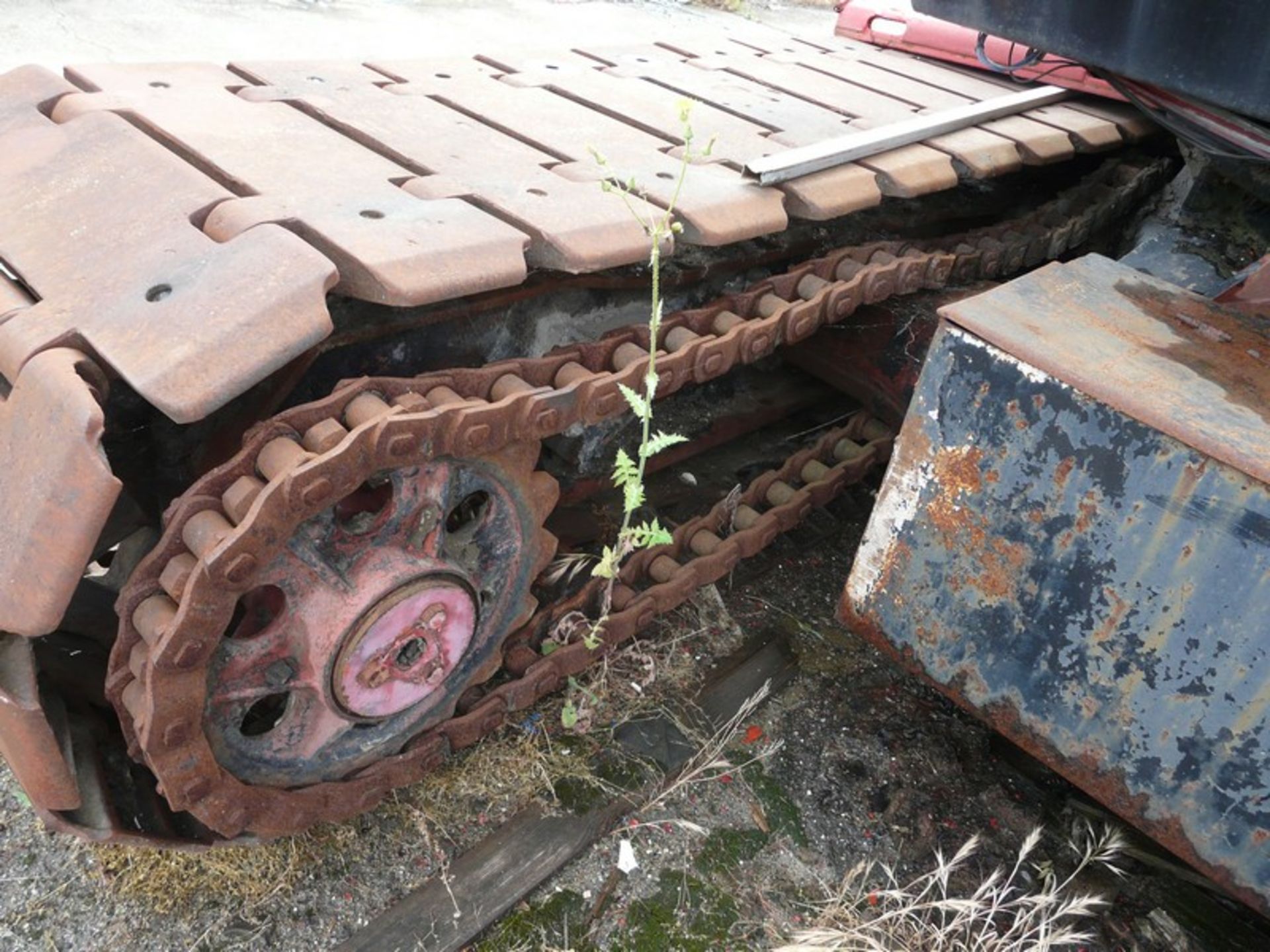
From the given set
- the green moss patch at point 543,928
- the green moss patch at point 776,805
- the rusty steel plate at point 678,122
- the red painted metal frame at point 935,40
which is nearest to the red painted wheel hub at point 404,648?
the green moss patch at point 543,928

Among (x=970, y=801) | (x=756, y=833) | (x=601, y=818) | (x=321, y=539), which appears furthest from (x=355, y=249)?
(x=970, y=801)

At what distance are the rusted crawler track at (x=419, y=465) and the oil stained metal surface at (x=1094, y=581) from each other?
1.81 feet

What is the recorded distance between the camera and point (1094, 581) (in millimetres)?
1787

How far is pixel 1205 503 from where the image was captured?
63.3 inches

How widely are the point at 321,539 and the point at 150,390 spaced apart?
515mm

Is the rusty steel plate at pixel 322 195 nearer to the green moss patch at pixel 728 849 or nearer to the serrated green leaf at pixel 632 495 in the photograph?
the serrated green leaf at pixel 632 495

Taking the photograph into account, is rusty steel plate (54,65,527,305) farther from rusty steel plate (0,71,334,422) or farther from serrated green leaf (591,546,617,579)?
serrated green leaf (591,546,617,579)

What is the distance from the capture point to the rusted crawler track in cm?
160

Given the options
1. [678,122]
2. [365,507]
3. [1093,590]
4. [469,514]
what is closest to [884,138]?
[678,122]

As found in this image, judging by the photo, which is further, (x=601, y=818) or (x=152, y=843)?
(x=601, y=818)

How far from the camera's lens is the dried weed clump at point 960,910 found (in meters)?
1.98

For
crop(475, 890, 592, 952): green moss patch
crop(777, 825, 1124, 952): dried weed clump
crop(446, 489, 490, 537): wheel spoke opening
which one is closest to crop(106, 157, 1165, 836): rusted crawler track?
crop(446, 489, 490, 537): wheel spoke opening

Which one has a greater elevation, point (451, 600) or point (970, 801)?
point (451, 600)

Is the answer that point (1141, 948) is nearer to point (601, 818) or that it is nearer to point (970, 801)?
point (970, 801)
